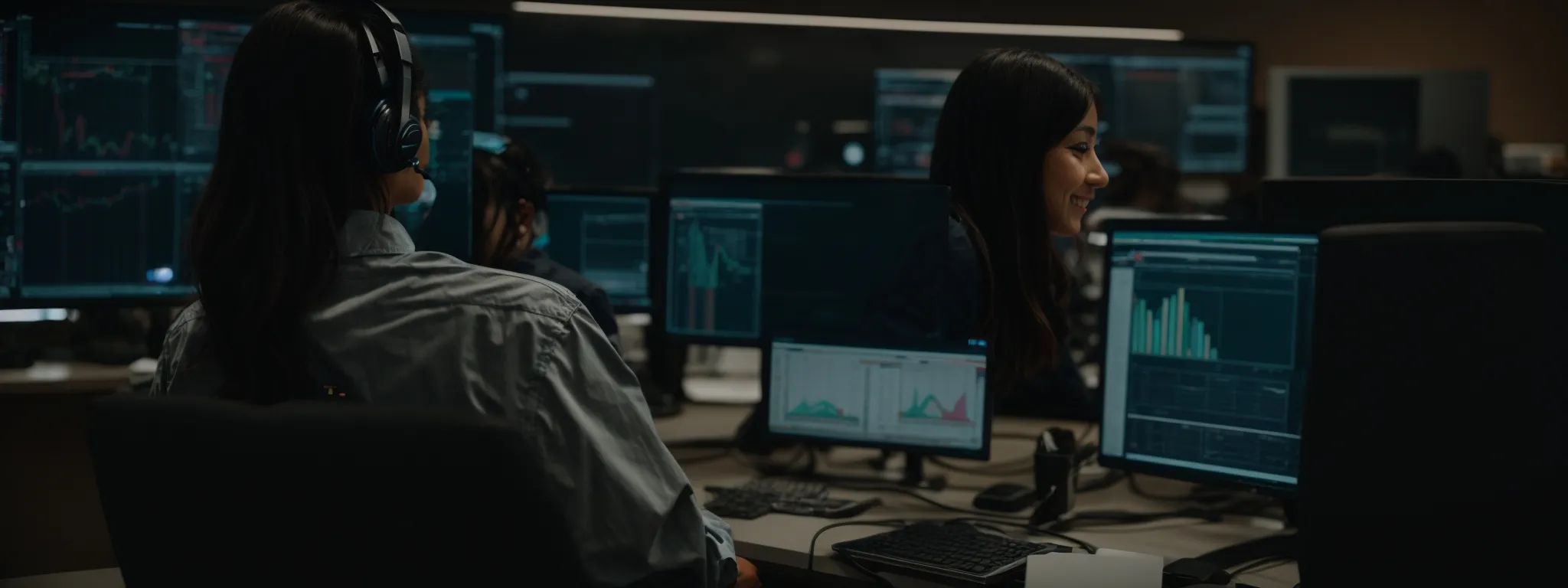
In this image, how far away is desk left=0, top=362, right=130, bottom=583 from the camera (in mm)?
2258

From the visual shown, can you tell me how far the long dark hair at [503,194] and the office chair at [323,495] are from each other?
1.44 m

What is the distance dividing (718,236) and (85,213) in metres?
1.10

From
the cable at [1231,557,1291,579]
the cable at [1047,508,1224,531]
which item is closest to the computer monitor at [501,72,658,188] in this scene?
the cable at [1047,508,1224,531]

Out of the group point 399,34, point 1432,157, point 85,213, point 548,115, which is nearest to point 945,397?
point 399,34

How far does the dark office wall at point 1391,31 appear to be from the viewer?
5305 millimetres

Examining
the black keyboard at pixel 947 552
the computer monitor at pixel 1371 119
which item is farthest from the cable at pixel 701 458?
the computer monitor at pixel 1371 119

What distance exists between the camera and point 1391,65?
5.58 metres

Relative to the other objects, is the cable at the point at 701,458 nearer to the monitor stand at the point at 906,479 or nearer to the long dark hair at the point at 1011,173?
the monitor stand at the point at 906,479

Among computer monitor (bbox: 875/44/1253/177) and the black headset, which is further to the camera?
computer monitor (bbox: 875/44/1253/177)

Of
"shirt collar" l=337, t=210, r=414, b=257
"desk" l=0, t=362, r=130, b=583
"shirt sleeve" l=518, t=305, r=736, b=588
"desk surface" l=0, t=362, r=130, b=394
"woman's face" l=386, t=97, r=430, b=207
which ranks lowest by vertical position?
"desk" l=0, t=362, r=130, b=583

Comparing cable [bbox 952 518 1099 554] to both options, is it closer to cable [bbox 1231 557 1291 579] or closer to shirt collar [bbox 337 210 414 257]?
cable [bbox 1231 557 1291 579]

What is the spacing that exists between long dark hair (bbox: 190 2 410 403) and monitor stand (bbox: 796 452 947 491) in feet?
3.63

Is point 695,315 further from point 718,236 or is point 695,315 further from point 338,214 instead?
point 338,214

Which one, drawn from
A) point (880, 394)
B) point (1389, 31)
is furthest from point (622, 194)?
point (1389, 31)
